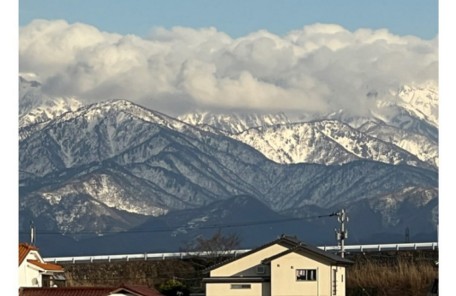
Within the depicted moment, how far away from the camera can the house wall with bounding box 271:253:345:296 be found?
111ft

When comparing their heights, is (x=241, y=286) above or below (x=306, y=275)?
below

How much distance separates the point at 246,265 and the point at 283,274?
1557 mm

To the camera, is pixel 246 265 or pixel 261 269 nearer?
pixel 261 269

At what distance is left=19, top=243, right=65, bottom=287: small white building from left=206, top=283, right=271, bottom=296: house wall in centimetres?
436

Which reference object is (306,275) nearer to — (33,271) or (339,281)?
(339,281)

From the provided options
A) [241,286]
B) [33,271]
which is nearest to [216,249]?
[241,286]

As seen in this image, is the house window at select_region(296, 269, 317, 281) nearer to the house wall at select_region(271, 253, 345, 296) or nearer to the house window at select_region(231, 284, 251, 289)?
the house wall at select_region(271, 253, 345, 296)

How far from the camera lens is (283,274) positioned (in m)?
33.9
